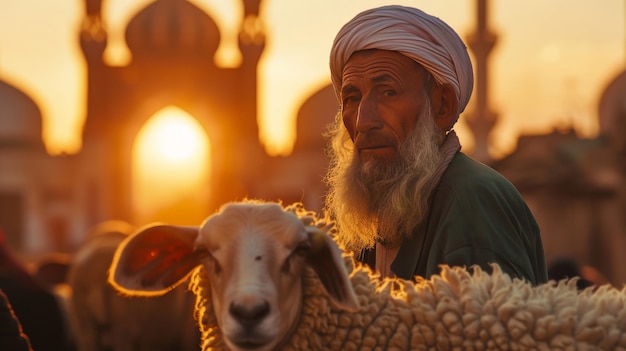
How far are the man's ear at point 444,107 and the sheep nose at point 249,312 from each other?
1.13 metres

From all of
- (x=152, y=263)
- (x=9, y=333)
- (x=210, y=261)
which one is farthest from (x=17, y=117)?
(x=210, y=261)

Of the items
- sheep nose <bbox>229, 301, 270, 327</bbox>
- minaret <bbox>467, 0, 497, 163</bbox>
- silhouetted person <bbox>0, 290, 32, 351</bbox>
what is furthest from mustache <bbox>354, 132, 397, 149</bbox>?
minaret <bbox>467, 0, 497, 163</bbox>

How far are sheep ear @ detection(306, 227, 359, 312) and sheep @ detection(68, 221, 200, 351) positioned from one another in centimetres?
731

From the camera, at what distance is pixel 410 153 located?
3887mm

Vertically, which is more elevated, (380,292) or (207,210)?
(380,292)

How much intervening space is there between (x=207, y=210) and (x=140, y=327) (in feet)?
104

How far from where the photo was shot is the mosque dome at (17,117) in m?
45.6

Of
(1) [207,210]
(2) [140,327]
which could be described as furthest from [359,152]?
(1) [207,210]

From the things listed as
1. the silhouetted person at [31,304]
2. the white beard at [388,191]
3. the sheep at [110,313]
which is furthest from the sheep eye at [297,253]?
the sheep at [110,313]

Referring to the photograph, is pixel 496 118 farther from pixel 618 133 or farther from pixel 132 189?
pixel 618 133

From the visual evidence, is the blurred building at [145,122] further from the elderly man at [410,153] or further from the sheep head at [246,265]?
the sheep head at [246,265]

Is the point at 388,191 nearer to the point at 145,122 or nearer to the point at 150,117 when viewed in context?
the point at 145,122

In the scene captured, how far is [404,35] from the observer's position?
3.84m

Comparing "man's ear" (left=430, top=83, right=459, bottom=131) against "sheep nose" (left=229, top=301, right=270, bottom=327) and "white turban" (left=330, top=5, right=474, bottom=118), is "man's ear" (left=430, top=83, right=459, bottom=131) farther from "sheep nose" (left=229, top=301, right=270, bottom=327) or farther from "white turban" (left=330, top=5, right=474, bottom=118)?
"sheep nose" (left=229, top=301, right=270, bottom=327)
